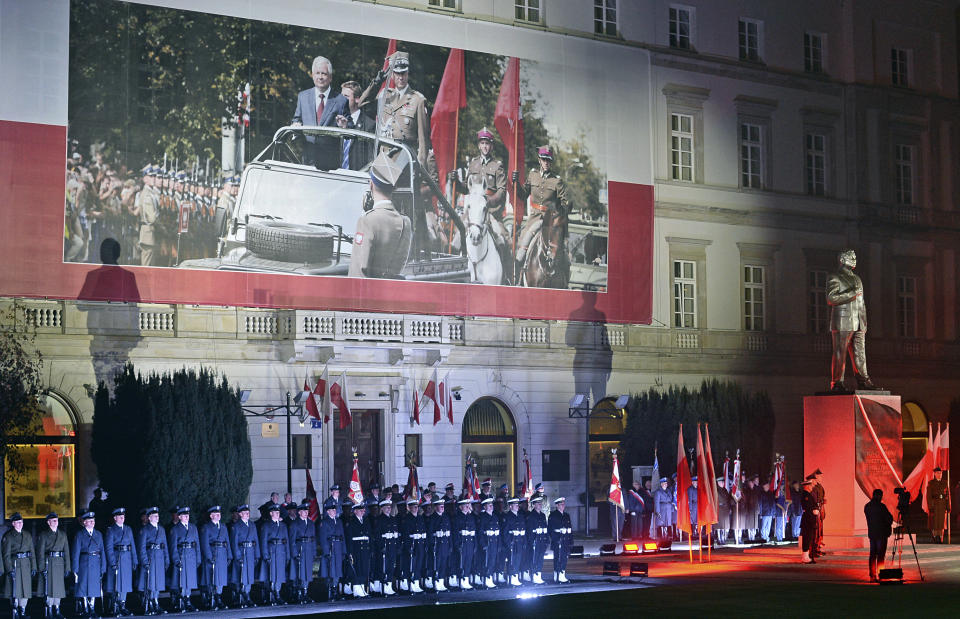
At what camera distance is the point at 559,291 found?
40812 mm

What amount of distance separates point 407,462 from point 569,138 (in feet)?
34.4

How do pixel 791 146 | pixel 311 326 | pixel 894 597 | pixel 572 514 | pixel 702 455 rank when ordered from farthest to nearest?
pixel 791 146 → pixel 572 514 → pixel 311 326 → pixel 702 455 → pixel 894 597

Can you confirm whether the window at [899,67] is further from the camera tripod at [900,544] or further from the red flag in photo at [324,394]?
the red flag in photo at [324,394]

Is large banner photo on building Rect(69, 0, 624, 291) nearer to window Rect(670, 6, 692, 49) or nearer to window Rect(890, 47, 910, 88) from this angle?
window Rect(670, 6, 692, 49)

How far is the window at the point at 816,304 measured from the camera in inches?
1865

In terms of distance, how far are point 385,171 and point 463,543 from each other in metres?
14.0

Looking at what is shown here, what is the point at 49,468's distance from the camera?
1326 inches

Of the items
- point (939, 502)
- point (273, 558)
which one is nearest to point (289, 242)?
point (273, 558)

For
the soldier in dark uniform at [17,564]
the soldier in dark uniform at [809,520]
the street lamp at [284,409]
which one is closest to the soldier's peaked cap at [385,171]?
the street lamp at [284,409]

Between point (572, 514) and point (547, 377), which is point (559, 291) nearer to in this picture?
point (547, 377)

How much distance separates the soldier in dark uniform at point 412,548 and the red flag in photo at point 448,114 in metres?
14.7

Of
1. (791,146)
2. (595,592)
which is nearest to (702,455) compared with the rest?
(595,592)

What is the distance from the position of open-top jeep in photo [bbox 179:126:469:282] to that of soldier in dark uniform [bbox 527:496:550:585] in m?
11.7

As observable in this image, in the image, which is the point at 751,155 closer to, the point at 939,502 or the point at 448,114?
the point at 448,114
